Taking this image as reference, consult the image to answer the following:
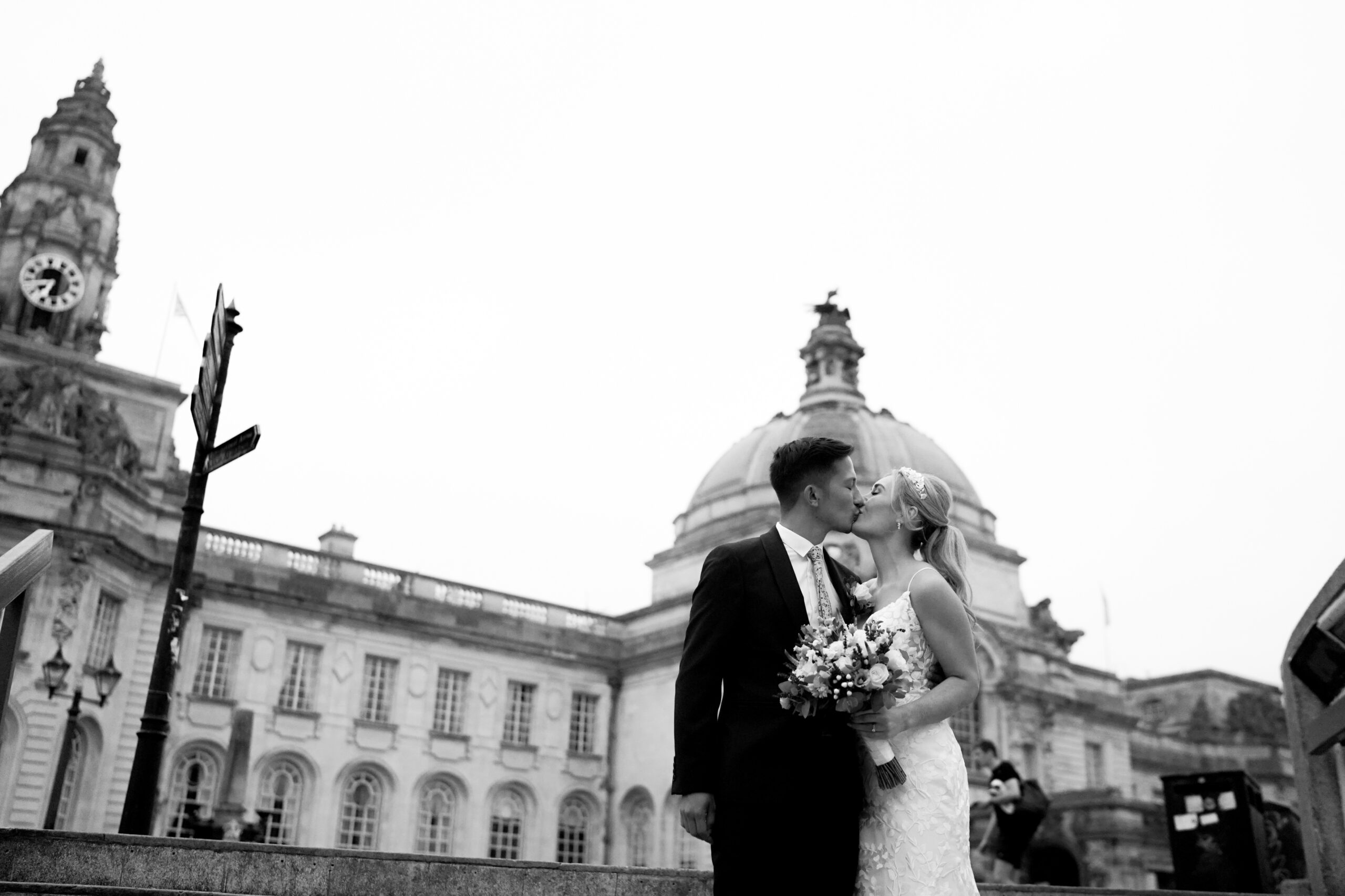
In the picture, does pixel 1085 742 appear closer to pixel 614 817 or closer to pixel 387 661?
pixel 614 817

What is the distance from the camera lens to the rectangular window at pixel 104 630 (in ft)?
95.0

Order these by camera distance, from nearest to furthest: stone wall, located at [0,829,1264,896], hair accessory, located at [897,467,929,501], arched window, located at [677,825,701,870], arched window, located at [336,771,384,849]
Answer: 1. hair accessory, located at [897,467,929,501]
2. stone wall, located at [0,829,1264,896]
3. arched window, located at [336,771,384,849]
4. arched window, located at [677,825,701,870]

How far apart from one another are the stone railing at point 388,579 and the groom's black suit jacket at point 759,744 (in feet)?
100

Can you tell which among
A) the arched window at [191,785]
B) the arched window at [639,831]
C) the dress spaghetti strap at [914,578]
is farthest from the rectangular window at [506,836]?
the dress spaghetti strap at [914,578]

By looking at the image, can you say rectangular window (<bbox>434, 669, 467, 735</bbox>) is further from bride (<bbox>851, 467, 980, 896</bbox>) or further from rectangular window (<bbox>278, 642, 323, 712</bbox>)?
bride (<bbox>851, 467, 980, 896</bbox>)

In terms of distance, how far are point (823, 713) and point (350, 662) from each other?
106ft

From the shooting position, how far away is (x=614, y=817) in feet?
126

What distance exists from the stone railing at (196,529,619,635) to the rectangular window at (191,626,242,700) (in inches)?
83.1

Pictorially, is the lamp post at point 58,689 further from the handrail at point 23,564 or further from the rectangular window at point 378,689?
the handrail at point 23,564

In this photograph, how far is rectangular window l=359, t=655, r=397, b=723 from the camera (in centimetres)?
3528

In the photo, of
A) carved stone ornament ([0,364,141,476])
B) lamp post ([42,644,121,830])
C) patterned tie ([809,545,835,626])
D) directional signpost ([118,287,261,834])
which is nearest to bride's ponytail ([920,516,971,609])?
patterned tie ([809,545,835,626])

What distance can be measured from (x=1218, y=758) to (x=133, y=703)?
4642 cm

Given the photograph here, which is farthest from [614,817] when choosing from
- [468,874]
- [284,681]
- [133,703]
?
[468,874]

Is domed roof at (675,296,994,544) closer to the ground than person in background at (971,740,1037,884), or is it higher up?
higher up
